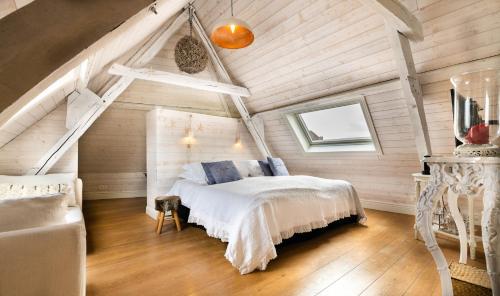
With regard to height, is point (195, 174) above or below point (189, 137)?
below

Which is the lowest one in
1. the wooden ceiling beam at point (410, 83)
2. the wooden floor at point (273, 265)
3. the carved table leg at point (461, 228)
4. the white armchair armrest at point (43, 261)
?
the wooden floor at point (273, 265)

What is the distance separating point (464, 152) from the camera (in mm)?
1282

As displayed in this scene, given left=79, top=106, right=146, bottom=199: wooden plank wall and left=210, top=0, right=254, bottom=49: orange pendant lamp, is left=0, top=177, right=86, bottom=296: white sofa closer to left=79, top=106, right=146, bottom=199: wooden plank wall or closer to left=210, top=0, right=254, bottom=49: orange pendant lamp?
left=210, top=0, right=254, bottom=49: orange pendant lamp

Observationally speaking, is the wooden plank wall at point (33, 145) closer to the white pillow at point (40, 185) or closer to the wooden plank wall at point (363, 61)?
the white pillow at point (40, 185)

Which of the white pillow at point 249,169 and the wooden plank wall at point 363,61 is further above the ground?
the wooden plank wall at point 363,61

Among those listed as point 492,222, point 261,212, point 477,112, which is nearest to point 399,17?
point 477,112

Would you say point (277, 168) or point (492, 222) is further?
point (277, 168)

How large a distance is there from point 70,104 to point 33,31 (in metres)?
3.39

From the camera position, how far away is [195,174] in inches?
144

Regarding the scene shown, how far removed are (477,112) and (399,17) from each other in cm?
119

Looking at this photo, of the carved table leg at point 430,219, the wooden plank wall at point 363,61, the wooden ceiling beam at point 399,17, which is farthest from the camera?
the wooden plank wall at point 363,61

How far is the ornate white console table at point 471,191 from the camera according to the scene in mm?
1129

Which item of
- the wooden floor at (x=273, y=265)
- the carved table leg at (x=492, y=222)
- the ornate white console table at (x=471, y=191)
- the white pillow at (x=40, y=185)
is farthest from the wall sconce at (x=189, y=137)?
the carved table leg at (x=492, y=222)

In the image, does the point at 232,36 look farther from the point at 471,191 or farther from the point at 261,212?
the point at 471,191
